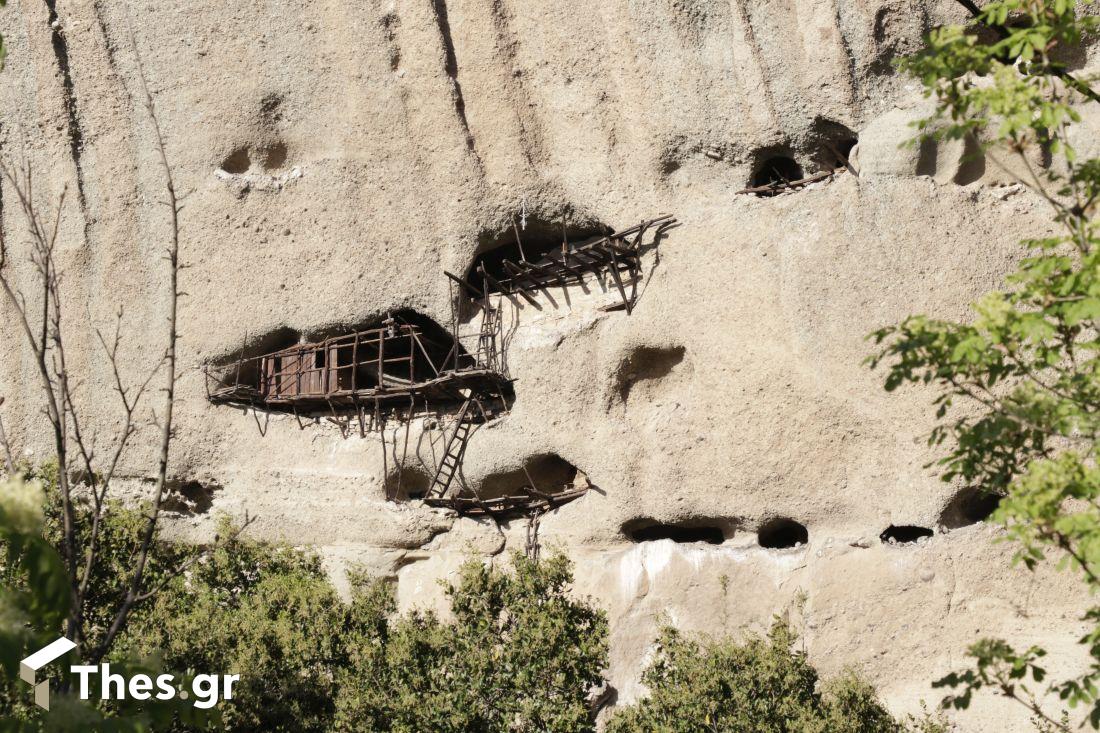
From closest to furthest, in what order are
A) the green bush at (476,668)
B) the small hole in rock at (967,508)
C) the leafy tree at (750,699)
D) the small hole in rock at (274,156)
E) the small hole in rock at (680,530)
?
the leafy tree at (750,699), the green bush at (476,668), the small hole in rock at (967,508), the small hole in rock at (680,530), the small hole in rock at (274,156)

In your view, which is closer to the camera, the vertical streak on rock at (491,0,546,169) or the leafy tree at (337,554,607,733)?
the leafy tree at (337,554,607,733)

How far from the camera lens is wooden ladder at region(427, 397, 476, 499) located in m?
11.5

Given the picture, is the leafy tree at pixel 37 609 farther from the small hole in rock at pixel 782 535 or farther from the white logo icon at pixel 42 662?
the small hole in rock at pixel 782 535

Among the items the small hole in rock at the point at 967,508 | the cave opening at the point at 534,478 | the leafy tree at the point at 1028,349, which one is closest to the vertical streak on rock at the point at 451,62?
the cave opening at the point at 534,478

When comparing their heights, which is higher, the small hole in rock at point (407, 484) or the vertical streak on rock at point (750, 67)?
the vertical streak on rock at point (750, 67)

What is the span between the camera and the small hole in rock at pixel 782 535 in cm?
1024

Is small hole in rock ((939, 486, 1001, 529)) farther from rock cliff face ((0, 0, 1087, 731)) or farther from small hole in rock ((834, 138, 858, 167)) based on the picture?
small hole in rock ((834, 138, 858, 167))

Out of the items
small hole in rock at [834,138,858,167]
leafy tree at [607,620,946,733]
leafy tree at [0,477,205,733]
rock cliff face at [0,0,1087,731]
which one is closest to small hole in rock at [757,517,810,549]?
rock cliff face at [0,0,1087,731]

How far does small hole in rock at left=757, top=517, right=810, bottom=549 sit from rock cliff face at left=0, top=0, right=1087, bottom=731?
24mm

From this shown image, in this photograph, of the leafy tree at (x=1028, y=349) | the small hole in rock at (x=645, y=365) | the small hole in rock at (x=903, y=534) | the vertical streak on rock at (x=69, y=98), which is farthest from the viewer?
the vertical streak on rock at (x=69, y=98)

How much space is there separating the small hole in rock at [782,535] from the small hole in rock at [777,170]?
3241mm

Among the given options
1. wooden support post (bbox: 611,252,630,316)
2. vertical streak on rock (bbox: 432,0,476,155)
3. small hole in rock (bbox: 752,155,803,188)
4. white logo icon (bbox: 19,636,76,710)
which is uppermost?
vertical streak on rock (bbox: 432,0,476,155)

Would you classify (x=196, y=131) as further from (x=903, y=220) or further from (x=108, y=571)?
(x=903, y=220)

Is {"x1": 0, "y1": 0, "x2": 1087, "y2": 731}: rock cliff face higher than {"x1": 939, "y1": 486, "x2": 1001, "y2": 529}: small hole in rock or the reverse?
higher
